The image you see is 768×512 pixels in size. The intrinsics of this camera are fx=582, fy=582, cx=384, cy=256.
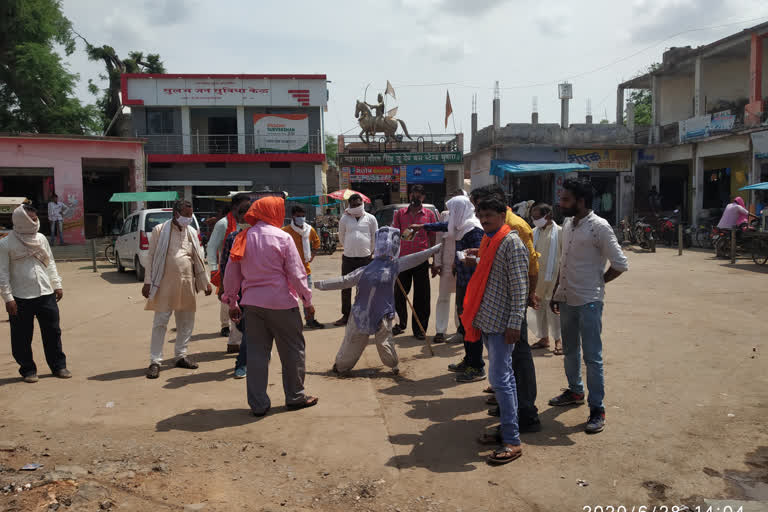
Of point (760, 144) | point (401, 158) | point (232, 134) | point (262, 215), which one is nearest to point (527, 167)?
point (401, 158)

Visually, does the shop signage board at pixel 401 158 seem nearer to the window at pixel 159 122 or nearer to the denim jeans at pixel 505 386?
the window at pixel 159 122

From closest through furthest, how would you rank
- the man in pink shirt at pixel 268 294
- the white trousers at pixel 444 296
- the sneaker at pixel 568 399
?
1. the man in pink shirt at pixel 268 294
2. the sneaker at pixel 568 399
3. the white trousers at pixel 444 296

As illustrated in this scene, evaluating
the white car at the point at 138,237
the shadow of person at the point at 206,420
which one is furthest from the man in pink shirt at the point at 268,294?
the white car at the point at 138,237

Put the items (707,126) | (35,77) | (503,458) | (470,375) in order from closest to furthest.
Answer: (503,458) < (470,375) < (707,126) < (35,77)

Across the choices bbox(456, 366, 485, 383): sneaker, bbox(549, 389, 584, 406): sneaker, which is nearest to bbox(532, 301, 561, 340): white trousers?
bbox(456, 366, 485, 383): sneaker

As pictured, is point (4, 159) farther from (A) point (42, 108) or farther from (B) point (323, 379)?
(B) point (323, 379)

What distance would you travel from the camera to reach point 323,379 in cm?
549

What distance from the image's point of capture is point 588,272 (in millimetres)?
4160

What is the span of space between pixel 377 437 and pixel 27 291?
12.1ft

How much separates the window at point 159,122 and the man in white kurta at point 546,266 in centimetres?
2476

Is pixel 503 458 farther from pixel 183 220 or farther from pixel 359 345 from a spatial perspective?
pixel 183 220

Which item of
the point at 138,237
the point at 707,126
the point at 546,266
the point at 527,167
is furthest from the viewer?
the point at 527,167

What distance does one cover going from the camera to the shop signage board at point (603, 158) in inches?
972
